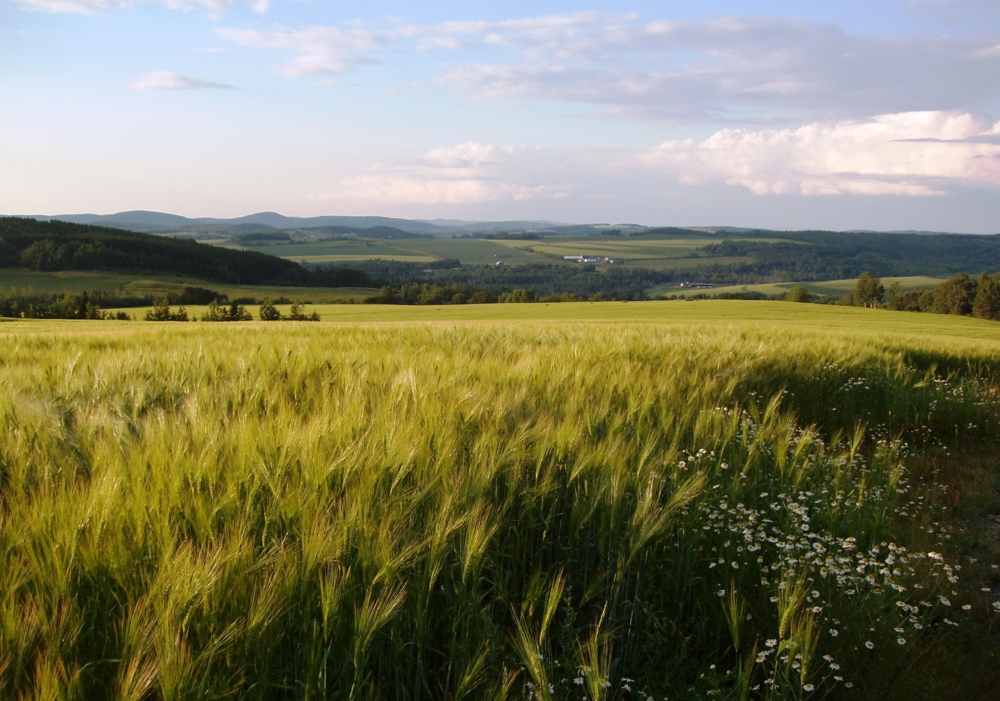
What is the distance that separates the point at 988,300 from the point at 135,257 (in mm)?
106300

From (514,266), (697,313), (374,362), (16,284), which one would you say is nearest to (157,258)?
(16,284)

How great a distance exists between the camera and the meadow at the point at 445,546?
1473mm

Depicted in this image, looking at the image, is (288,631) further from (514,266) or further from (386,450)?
(514,266)

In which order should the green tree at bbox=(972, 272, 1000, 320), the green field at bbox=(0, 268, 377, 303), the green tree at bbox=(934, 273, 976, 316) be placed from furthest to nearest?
the green field at bbox=(0, 268, 377, 303), the green tree at bbox=(934, 273, 976, 316), the green tree at bbox=(972, 272, 1000, 320)

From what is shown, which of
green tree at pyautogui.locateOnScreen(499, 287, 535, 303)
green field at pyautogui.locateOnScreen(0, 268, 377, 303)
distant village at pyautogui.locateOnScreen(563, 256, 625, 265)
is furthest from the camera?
distant village at pyautogui.locateOnScreen(563, 256, 625, 265)

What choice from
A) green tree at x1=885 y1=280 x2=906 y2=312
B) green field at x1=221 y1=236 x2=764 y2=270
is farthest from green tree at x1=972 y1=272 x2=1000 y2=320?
green field at x1=221 y1=236 x2=764 y2=270

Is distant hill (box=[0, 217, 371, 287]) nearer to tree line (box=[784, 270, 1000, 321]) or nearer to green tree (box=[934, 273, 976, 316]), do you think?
tree line (box=[784, 270, 1000, 321])

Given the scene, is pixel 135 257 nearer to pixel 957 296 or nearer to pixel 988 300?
pixel 957 296

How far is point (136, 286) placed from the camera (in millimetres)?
75812

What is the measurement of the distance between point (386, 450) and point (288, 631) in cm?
77

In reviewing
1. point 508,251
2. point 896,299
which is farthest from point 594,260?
point 896,299

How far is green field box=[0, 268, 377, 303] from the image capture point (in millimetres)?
69562

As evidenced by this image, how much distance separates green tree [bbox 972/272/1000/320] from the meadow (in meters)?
71.8

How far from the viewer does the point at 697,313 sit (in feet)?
107
